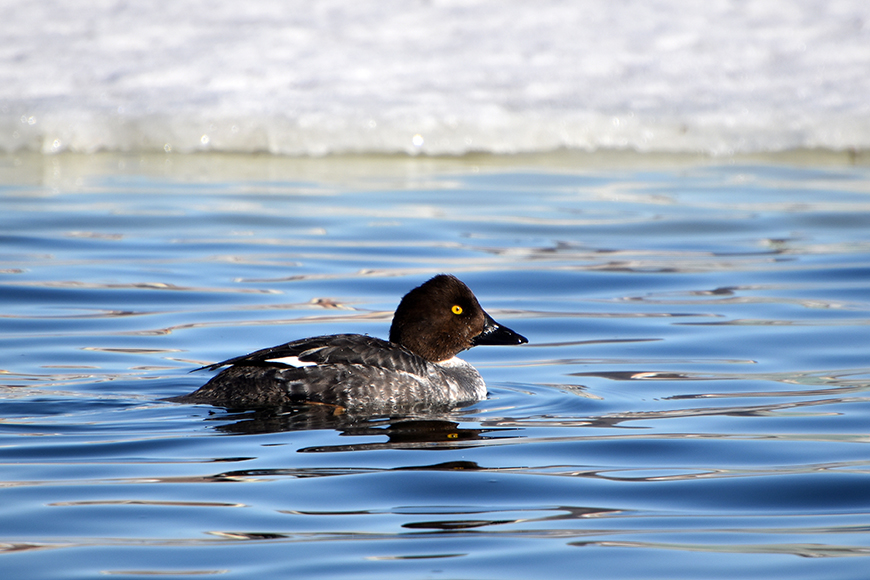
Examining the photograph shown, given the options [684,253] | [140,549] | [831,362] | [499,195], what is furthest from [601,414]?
[499,195]

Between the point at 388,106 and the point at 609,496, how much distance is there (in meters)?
8.51

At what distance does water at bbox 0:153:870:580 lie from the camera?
3635mm

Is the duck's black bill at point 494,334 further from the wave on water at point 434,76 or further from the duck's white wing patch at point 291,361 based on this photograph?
the wave on water at point 434,76

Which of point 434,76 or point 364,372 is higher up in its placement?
point 434,76

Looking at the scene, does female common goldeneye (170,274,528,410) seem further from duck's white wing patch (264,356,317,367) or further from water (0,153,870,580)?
water (0,153,870,580)

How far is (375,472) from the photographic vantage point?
4309mm

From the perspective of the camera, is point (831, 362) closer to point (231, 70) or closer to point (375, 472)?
point (375, 472)

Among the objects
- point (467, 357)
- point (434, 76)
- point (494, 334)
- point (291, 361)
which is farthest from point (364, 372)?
point (434, 76)

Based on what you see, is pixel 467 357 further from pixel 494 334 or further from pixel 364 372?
pixel 364 372

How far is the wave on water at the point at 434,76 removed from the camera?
12.3 m

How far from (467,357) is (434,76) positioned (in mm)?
6202

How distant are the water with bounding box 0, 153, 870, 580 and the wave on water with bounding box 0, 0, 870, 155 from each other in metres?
0.30

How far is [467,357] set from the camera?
287 inches

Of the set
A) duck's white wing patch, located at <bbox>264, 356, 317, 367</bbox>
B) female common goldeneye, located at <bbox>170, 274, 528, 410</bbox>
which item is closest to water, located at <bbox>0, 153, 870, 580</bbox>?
female common goldeneye, located at <bbox>170, 274, 528, 410</bbox>
